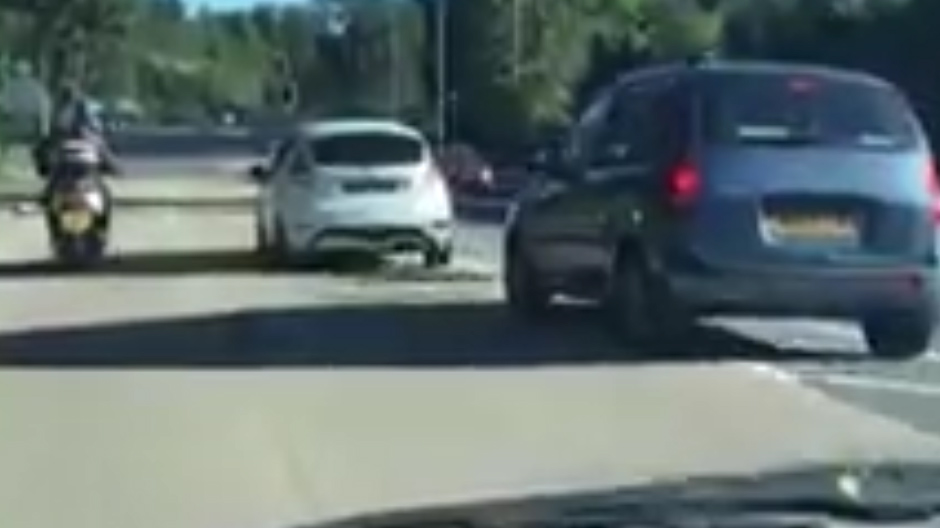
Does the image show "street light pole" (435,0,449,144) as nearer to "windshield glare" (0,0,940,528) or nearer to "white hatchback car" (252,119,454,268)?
"windshield glare" (0,0,940,528)

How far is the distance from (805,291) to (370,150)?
9.92 m

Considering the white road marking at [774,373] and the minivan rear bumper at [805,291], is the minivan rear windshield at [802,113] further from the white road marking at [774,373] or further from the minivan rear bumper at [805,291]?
the white road marking at [774,373]

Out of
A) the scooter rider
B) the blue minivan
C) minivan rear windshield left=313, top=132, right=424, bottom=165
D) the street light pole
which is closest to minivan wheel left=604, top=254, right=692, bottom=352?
the blue minivan

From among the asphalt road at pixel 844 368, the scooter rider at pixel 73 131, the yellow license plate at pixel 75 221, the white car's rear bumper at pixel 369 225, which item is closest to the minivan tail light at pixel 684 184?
the asphalt road at pixel 844 368

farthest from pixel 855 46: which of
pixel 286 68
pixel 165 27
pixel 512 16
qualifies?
pixel 165 27

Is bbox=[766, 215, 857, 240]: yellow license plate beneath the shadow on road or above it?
above

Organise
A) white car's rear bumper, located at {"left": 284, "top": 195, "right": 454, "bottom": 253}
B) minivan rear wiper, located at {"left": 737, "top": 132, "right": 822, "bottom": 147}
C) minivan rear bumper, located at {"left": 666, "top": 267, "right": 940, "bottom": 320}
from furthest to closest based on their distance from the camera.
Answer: white car's rear bumper, located at {"left": 284, "top": 195, "right": 454, "bottom": 253}, minivan rear wiper, located at {"left": 737, "top": 132, "right": 822, "bottom": 147}, minivan rear bumper, located at {"left": 666, "top": 267, "right": 940, "bottom": 320}

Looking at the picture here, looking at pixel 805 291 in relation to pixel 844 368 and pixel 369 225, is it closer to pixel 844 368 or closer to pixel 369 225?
pixel 844 368

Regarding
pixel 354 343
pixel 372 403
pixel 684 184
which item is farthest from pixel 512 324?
pixel 372 403

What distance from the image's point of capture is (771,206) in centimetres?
1566

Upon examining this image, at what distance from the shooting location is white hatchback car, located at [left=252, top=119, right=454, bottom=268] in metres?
24.5

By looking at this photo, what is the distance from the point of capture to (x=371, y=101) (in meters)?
136

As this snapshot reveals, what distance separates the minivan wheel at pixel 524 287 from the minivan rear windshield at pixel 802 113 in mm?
2769

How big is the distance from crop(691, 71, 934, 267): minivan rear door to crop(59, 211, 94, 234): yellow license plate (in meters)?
11.0
